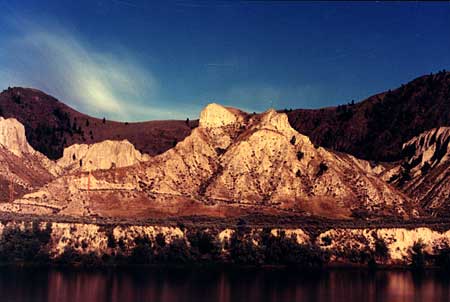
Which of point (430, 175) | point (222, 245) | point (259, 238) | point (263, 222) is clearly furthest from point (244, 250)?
point (430, 175)

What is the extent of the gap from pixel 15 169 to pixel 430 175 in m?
90.1

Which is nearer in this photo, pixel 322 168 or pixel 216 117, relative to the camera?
pixel 322 168

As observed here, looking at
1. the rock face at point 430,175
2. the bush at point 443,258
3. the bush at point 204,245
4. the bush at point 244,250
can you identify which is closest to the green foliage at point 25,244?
the bush at point 204,245

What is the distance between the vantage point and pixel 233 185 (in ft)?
542

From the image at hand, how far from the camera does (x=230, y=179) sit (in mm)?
167250

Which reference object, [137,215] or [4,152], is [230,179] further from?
[4,152]

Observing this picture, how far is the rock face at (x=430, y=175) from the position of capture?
17088 centimetres

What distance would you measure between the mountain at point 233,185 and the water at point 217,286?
26.4m

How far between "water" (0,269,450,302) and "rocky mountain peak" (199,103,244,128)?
63.7m

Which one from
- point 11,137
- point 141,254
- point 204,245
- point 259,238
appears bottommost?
point 141,254

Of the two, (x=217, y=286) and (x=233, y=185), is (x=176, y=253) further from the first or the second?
(x=217, y=286)

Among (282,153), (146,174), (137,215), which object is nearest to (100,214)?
(137,215)

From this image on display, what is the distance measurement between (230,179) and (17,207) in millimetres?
42220

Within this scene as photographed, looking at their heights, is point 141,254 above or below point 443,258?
below
